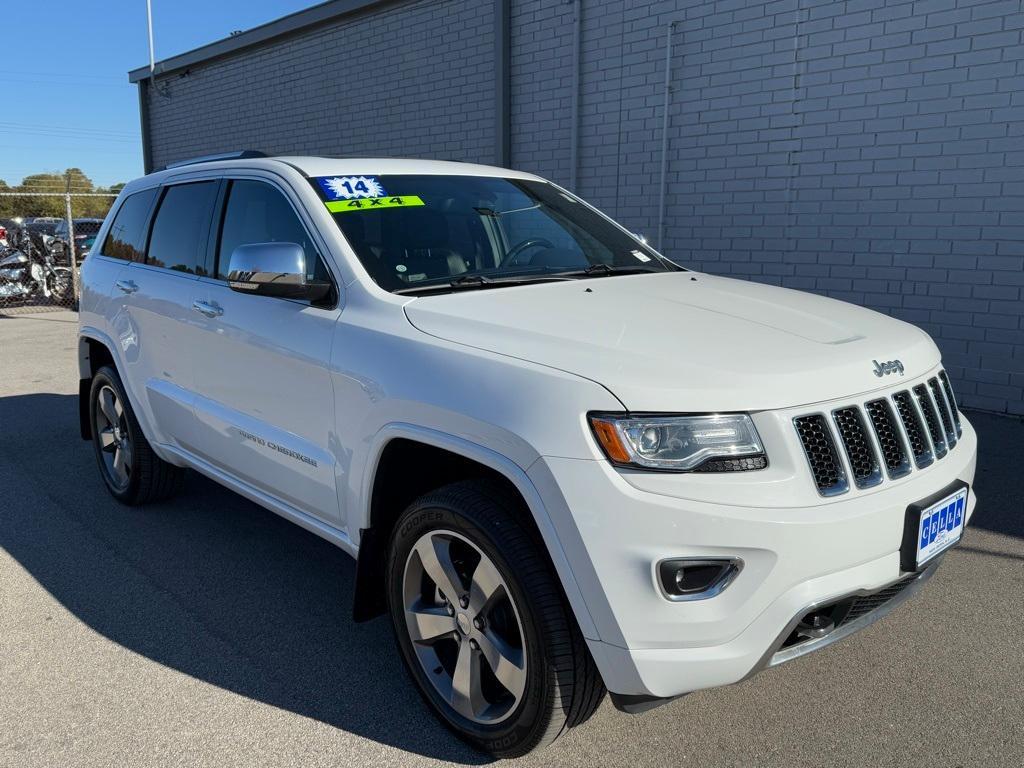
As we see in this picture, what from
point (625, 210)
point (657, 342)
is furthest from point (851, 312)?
point (625, 210)

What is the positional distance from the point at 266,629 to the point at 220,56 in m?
14.8

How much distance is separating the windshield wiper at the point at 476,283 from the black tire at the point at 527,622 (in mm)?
795

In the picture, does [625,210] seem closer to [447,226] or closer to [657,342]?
[447,226]

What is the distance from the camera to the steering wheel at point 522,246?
352 cm

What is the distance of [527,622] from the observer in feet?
7.61

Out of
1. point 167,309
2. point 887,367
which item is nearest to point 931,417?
point 887,367

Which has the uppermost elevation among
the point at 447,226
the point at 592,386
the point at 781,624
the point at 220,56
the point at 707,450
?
the point at 220,56

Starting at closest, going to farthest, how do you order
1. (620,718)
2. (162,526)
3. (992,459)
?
(620,718)
(162,526)
(992,459)

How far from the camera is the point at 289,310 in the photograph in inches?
127

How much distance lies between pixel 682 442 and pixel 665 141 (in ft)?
23.7

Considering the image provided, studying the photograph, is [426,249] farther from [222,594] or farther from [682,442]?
[222,594]

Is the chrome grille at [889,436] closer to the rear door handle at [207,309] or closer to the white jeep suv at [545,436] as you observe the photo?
the white jeep suv at [545,436]

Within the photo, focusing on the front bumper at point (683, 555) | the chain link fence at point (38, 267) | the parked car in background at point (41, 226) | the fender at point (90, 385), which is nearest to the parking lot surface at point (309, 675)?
the fender at point (90, 385)

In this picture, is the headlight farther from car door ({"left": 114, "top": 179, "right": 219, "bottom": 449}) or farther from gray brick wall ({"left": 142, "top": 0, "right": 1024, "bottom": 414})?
gray brick wall ({"left": 142, "top": 0, "right": 1024, "bottom": 414})
